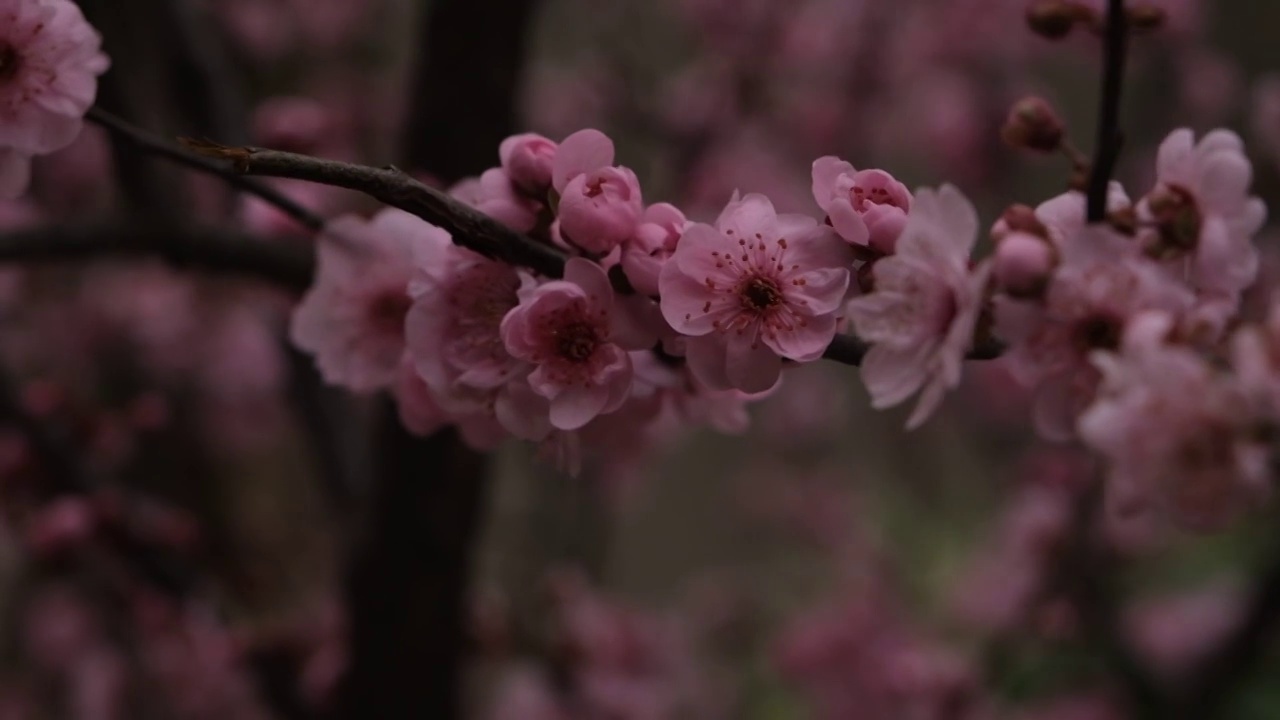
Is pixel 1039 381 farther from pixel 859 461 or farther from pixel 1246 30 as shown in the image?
pixel 859 461

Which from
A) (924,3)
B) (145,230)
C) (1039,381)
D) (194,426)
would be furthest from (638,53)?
(1039,381)

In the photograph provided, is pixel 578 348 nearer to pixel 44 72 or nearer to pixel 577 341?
pixel 577 341

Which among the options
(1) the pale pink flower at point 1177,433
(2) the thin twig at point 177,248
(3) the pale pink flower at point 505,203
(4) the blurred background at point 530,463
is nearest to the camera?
(1) the pale pink flower at point 1177,433

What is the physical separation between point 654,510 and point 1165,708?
1.83m

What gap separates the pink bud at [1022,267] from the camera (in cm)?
32

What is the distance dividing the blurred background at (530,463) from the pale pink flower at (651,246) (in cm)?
30

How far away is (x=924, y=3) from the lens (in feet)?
5.16

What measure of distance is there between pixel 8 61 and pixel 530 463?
1.01 ft

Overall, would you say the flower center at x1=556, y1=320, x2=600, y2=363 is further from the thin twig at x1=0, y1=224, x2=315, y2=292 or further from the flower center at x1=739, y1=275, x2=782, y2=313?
the thin twig at x1=0, y1=224, x2=315, y2=292

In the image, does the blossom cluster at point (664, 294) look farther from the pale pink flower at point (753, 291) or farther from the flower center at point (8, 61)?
the flower center at point (8, 61)

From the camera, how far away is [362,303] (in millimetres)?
484

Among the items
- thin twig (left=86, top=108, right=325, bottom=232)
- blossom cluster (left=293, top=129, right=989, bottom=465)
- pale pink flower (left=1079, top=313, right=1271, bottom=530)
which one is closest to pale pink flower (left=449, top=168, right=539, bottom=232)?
blossom cluster (left=293, top=129, right=989, bottom=465)

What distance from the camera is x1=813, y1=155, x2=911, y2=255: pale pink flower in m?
0.36

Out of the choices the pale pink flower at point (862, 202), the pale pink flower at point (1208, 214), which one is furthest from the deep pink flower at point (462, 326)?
the pale pink flower at point (1208, 214)
